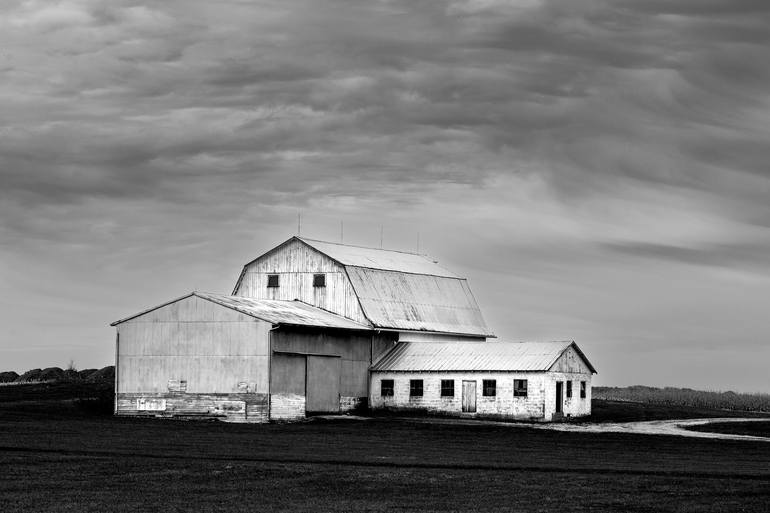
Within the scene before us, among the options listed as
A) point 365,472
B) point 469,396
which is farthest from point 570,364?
point 365,472

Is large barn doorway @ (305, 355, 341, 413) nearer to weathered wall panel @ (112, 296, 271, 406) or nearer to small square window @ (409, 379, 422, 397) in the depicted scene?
weathered wall panel @ (112, 296, 271, 406)

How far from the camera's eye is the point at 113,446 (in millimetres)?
38188

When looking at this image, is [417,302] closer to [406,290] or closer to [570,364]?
[406,290]

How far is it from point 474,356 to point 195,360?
1511 cm

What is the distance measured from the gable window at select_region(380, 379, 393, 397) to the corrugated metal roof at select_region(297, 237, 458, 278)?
7.14 metres

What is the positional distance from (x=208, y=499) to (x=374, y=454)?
1281 centimetres

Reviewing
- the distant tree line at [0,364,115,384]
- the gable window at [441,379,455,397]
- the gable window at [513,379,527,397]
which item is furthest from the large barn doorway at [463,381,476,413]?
the distant tree line at [0,364,115,384]

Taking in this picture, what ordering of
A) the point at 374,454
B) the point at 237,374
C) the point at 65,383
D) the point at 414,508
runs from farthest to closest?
the point at 65,383
the point at 237,374
the point at 374,454
the point at 414,508

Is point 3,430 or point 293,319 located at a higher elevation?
point 293,319

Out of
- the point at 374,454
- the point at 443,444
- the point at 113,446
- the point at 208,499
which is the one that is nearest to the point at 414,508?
the point at 208,499

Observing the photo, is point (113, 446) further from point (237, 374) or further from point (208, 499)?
point (237, 374)

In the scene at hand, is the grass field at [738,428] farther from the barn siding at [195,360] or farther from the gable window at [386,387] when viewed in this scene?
the barn siding at [195,360]

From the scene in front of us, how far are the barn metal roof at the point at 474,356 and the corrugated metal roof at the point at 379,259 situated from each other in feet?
19.4

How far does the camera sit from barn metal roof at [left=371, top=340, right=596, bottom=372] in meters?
64.2
